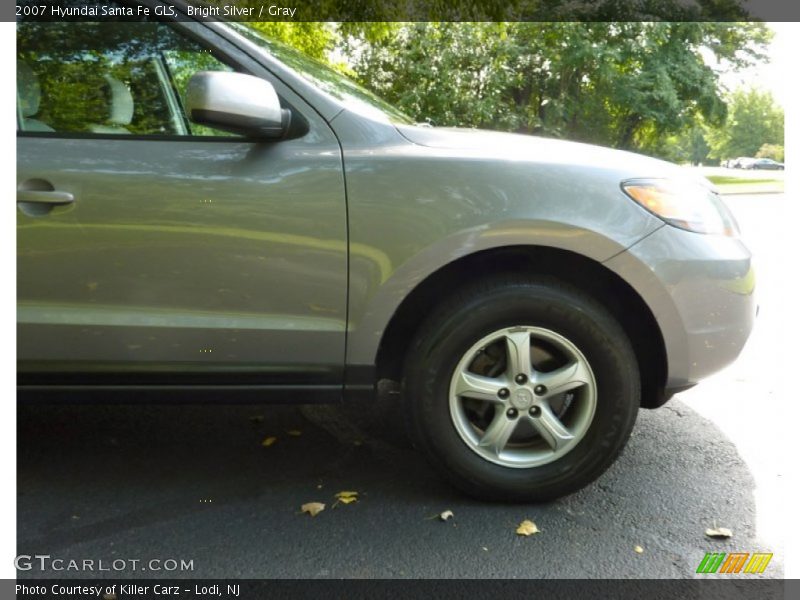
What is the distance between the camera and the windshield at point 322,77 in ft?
8.16

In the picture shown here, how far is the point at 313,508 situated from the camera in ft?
8.19

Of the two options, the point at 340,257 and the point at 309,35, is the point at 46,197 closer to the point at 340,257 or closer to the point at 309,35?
the point at 340,257

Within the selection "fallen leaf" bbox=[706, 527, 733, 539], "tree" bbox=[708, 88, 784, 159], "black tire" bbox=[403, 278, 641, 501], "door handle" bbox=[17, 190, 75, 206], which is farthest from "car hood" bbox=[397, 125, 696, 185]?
"tree" bbox=[708, 88, 784, 159]

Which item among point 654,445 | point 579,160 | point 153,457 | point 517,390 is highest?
point 579,160

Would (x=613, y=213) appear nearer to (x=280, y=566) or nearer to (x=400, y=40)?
(x=280, y=566)

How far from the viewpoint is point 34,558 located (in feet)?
7.16

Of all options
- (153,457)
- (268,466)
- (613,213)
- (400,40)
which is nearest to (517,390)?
(613,213)

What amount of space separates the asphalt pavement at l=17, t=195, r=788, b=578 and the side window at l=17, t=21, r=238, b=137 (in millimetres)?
1355

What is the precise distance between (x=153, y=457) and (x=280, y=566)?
1.03 m

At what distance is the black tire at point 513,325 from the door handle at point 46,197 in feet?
4.11

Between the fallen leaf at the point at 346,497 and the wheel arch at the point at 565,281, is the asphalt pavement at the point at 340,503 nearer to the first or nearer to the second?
the fallen leaf at the point at 346,497

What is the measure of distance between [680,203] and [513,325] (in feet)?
2.35

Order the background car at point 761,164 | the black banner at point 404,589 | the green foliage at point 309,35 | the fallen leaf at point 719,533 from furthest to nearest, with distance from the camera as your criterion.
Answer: the background car at point 761,164
the green foliage at point 309,35
the fallen leaf at point 719,533
the black banner at point 404,589

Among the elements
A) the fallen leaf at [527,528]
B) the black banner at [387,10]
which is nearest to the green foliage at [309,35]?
the black banner at [387,10]
